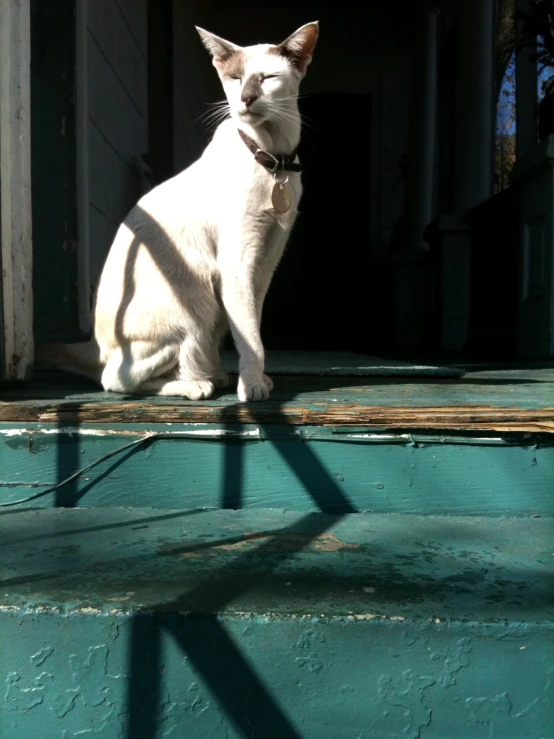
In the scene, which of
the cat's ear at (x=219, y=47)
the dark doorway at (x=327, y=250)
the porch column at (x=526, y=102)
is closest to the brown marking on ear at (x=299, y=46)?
the cat's ear at (x=219, y=47)

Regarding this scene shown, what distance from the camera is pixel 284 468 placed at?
58.9 inches

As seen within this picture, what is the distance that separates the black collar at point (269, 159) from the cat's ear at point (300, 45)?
0.23 m

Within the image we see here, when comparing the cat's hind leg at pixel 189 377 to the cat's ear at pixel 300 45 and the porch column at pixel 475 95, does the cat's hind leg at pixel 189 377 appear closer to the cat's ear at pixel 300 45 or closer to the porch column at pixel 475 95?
the cat's ear at pixel 300 45

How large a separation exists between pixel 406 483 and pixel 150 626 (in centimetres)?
66

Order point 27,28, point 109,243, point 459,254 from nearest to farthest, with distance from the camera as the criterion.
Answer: point 27,28
point 109,243
point 459,254

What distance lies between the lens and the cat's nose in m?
→ 1.75

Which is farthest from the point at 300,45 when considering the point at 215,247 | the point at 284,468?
the point at 284,468

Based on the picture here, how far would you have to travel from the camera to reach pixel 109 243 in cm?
360

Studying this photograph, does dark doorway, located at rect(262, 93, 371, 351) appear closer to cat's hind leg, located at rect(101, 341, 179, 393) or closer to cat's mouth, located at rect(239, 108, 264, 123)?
cat's hind leg, located at rect(101, 341, 179, 393)

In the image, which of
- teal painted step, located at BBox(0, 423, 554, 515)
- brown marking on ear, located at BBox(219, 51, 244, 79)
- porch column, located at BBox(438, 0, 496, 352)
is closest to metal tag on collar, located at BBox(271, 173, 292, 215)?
brown marking on ear, located at BBox(219, 51, 244, 79)

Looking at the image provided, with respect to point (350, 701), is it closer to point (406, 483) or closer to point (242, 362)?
point (406, 483)

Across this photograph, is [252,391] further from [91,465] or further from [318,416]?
[91,465]

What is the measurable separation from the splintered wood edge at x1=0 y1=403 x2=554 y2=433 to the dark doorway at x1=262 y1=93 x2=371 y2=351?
6.20 m

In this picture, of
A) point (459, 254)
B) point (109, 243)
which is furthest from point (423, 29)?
point (109, 243)
